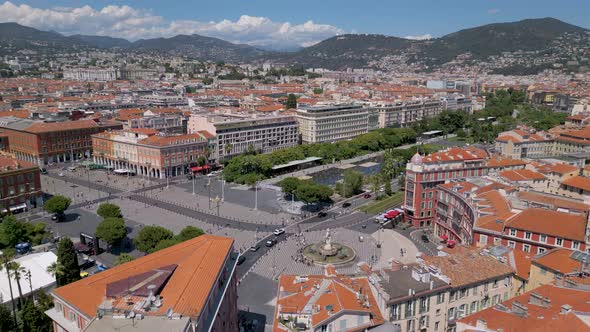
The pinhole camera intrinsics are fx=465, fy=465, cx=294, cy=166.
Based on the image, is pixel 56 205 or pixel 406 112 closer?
pixel 56 205

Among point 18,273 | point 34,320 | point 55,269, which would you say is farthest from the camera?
point 55,269

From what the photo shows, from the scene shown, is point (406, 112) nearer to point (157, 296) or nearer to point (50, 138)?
point (50, 138)

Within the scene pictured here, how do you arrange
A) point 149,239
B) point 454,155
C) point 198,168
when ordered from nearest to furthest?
point 149,239, point 454,155, point 198,168

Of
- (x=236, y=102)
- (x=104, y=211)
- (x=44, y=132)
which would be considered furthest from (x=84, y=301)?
(x=236, y=102)

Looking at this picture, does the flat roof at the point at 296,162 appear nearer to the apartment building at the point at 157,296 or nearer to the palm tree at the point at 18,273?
the palm tree at the point at 18,273

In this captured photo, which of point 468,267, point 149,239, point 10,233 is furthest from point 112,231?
point 468,267

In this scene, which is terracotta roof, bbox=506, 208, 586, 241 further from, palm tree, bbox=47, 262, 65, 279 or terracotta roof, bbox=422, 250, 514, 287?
palm tree, bbox=47, 262, 65, 279

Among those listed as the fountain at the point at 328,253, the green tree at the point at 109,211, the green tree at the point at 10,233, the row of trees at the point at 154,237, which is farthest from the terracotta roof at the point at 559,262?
the green tree at the point at 10,233
